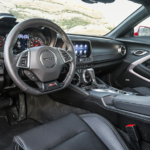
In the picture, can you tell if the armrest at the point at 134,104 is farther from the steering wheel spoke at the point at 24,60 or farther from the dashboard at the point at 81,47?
the steering wheel spoke at the point at 24,60

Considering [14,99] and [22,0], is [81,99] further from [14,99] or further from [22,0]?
[22,0]

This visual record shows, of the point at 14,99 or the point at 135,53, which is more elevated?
the point at 135,53

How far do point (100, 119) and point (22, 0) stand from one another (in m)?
1.34

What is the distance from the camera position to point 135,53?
8.29 feet

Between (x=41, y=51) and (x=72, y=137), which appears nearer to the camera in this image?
(x=72, y=137)

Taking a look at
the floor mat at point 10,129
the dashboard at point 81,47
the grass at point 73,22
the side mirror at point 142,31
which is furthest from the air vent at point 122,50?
the floor mat at point 10,129

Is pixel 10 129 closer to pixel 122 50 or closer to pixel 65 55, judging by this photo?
pixel 65 55

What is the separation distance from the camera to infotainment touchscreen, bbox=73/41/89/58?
1.92 metres

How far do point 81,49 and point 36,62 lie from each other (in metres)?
0.95

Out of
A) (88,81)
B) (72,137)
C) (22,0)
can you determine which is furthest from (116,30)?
(72,137)

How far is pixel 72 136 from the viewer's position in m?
0.99

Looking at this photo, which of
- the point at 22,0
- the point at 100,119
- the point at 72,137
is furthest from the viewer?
the point at 22,0

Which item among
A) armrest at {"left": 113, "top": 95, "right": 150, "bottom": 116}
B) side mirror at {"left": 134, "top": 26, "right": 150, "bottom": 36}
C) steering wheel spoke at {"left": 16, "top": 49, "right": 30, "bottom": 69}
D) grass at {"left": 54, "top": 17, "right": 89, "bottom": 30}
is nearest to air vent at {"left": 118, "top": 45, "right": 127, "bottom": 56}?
side mirror at {"left": 134, "top": 26, "right": 150, "bottom": 36}

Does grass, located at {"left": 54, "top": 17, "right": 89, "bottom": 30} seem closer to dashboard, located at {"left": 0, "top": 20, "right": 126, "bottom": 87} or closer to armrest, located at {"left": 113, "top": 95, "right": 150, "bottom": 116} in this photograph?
dashboard, located at {"left": 0, "top": 20, "right": 126, "bottom": 87}
